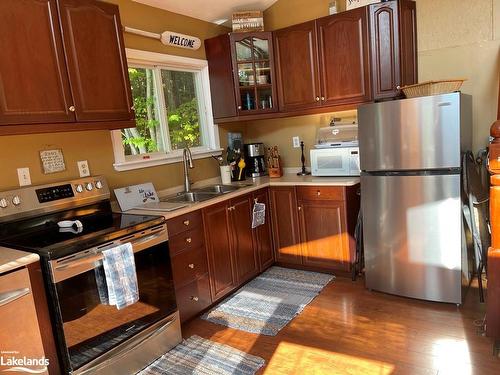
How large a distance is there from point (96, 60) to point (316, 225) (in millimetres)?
2123

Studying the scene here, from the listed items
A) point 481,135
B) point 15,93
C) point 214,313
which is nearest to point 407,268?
point 481,135

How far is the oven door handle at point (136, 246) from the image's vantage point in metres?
1.78

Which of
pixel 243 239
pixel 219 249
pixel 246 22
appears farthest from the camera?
pixel 246 22

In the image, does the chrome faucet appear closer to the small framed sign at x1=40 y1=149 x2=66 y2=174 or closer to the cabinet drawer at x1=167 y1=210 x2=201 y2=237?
the cabinet drawer at x1=167 y1=210 x2=201 y2=237

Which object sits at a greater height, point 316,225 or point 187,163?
point 187,163

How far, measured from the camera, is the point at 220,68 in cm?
353

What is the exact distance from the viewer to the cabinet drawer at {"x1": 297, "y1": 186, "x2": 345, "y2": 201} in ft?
10.1

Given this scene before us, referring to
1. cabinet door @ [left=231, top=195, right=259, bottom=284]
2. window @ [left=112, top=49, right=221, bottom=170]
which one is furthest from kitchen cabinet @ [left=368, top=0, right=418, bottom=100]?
window @ [left=112, top=49, right=221, bottom=170]

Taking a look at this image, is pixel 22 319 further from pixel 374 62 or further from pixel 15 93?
pixel 374 62

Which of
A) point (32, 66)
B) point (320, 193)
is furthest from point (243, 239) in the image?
point (32, 66)

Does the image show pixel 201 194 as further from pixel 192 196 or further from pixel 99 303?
pixel 99 303

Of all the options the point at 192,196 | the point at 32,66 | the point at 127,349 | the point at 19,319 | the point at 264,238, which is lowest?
the point at 127,349

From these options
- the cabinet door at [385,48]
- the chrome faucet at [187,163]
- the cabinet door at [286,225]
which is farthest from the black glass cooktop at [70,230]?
the cabinet door at [385,48]

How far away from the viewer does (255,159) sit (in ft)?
12.8
